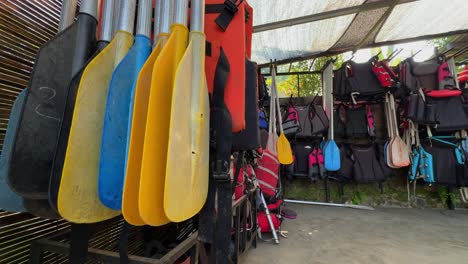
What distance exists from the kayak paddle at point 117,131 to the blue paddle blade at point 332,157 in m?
2.89

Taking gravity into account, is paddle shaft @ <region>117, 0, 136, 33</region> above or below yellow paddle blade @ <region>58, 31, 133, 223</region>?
above

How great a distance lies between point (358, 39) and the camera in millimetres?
2479

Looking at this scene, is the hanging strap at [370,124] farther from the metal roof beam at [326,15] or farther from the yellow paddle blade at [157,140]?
the yellow paddle blade at [157,140]

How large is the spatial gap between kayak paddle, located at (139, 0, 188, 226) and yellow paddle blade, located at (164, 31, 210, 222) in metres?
0.02

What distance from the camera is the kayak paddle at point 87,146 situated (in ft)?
1.26

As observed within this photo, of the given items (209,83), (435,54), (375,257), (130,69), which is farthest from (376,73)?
(130,69)

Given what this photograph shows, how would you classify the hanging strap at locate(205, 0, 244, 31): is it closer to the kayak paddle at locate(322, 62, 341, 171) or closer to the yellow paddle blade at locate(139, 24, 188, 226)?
the yellow paddle blade at locate(139, 24, 188, 226)

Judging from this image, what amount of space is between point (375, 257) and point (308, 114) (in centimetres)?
191

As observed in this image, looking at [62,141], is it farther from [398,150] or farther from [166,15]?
[398,150]

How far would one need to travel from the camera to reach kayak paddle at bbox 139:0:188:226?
1.18 ft

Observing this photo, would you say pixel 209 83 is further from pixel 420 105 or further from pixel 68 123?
pixel 420 105

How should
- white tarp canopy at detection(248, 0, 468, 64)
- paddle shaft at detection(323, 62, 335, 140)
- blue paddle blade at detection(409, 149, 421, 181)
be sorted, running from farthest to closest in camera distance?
1. paddle shaft at detection(323, 62, 335, 140)
2. blue paddle blade at detection(409, 149, 421, 181)
3. white tarp canopy at detection(248, 0, 468, 64)

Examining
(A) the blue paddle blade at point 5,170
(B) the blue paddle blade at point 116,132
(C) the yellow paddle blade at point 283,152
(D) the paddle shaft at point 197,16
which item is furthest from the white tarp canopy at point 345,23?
(A) the blue paddle blade at point 5,170

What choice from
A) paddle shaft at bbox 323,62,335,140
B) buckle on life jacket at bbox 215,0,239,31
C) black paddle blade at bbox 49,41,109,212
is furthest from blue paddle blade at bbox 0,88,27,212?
paddle shaft at bbox 323,62,335,140
